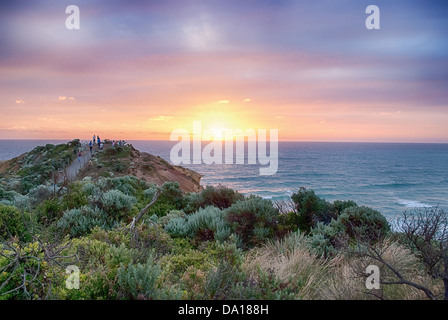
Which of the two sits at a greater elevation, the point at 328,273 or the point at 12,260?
the point at 12,260

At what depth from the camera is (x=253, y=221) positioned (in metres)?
6.43

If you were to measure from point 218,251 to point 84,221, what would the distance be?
351cm

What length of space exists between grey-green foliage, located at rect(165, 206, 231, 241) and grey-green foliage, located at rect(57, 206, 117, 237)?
134cm

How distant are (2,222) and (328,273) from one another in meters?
6.06

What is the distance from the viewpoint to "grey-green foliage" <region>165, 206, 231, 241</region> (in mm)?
6290

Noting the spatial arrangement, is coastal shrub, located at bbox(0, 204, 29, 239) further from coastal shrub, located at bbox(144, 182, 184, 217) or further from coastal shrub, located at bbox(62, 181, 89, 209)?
coastal shrub, located at bbox(144, 182, 184, 217)

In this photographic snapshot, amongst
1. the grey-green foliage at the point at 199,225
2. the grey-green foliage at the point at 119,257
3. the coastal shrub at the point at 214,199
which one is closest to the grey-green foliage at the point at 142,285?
the grey-green foliage at the point at 119,257

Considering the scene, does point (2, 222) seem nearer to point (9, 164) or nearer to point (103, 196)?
point (103, 196)

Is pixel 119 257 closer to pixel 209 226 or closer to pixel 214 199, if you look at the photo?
pixel 209 226

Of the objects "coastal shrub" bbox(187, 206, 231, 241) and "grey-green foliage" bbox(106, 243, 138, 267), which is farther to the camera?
"coastal shrub" bbox(187, 206, 231, 241)

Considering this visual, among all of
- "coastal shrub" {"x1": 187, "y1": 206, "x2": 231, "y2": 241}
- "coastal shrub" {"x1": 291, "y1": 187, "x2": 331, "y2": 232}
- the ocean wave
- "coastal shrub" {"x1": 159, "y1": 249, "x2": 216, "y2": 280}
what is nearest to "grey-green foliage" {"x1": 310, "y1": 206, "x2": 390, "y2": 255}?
"coastal shrub" {"x1": 291, "y1": 187, "x2": 331, "y2": 232}

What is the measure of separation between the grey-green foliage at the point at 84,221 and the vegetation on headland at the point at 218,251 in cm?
3
